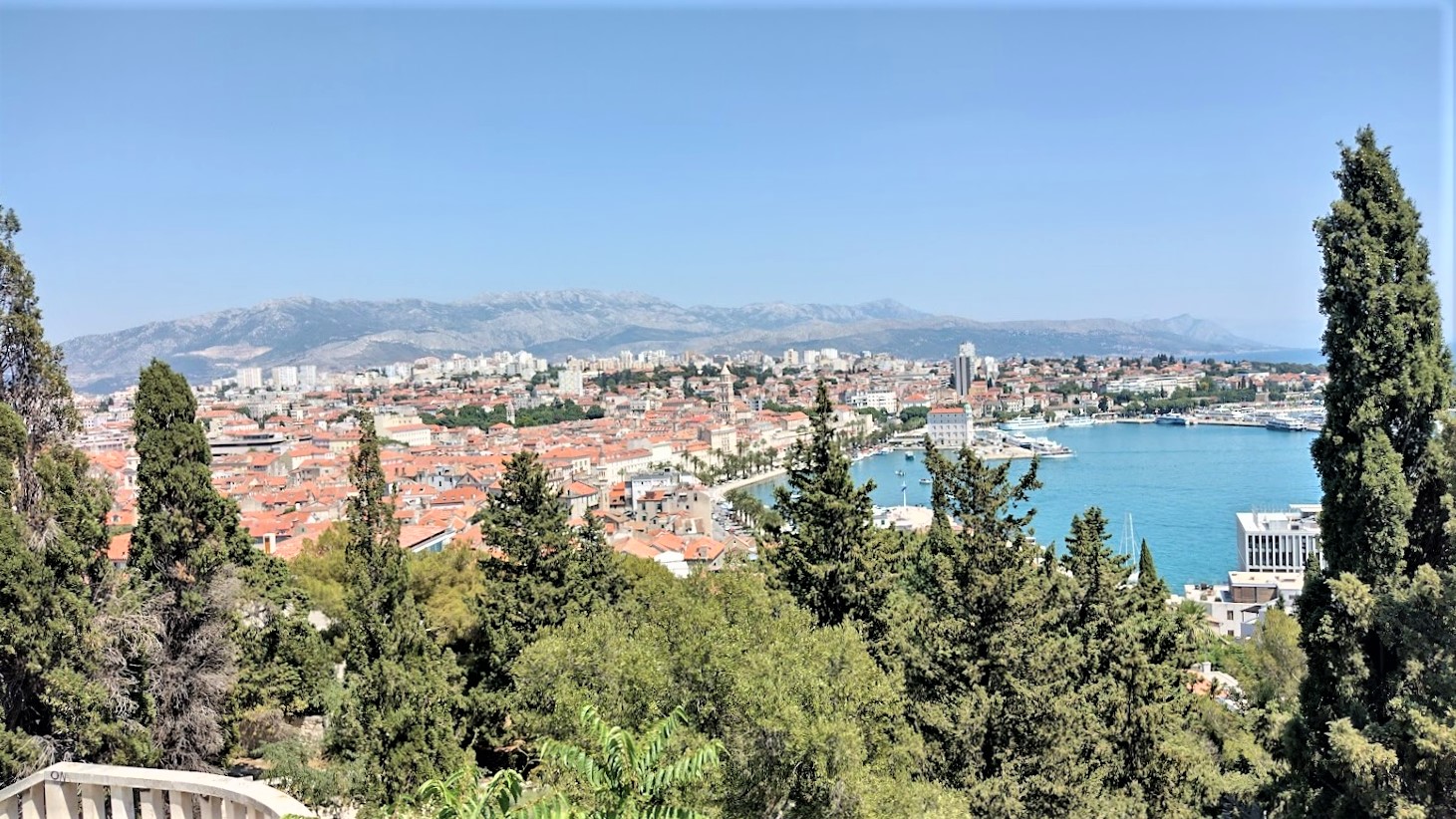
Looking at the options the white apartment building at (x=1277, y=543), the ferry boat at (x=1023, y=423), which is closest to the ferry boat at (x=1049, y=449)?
the ferry boat at (x=1023, y=423)

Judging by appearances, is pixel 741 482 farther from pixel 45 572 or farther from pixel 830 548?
pixel 45 572

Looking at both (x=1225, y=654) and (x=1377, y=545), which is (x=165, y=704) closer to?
(x=1377, y=545)

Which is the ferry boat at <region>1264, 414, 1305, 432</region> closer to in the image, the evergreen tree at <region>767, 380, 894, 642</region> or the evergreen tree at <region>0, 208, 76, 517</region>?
the evergreen tree at <region>767, 380, 894, 642</region>

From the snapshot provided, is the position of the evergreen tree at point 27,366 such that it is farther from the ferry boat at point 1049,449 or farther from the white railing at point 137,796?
the ferry boat at point 1049,449

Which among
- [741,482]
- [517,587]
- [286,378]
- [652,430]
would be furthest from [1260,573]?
[286,378]

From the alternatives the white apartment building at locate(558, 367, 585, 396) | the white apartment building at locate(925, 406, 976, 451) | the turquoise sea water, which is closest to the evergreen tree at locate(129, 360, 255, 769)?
the turquoise sea water

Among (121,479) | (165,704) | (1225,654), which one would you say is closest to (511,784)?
(165,704)
